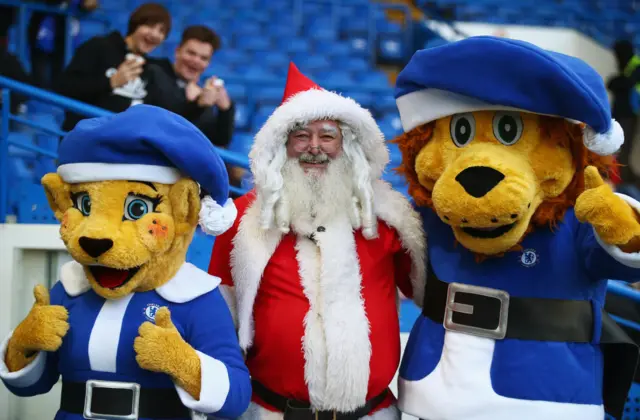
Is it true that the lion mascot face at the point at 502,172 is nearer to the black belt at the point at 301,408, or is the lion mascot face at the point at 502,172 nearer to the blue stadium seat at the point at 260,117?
the black belt at the point at 301,408

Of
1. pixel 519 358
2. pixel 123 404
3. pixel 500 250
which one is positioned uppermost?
pixel 500 250

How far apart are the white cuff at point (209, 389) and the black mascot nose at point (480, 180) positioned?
0.86m

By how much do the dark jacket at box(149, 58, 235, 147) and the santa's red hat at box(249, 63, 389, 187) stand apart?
1499 mm

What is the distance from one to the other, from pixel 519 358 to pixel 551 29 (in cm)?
908

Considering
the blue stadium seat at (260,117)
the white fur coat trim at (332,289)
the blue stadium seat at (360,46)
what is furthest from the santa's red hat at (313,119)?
the blue stadium seat at (360,46)

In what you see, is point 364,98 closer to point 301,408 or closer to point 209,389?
point 301,408

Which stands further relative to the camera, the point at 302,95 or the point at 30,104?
the point at 30,104

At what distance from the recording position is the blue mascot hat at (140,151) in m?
2.50

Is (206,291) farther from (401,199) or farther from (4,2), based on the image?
(4,2)

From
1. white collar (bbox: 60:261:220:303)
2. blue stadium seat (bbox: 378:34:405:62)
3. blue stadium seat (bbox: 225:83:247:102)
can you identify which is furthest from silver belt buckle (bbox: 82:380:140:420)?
blue stadium seat (bbox: 378:34:405:62)

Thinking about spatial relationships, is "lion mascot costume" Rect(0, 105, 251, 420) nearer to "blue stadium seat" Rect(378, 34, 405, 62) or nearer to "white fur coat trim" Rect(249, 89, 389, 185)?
"white fur coat trim" Rect(249, 89, 389, 185)

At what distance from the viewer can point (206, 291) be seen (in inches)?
104

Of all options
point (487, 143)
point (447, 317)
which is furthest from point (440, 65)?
point (447, 317)

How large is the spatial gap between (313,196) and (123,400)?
0.95 metres
